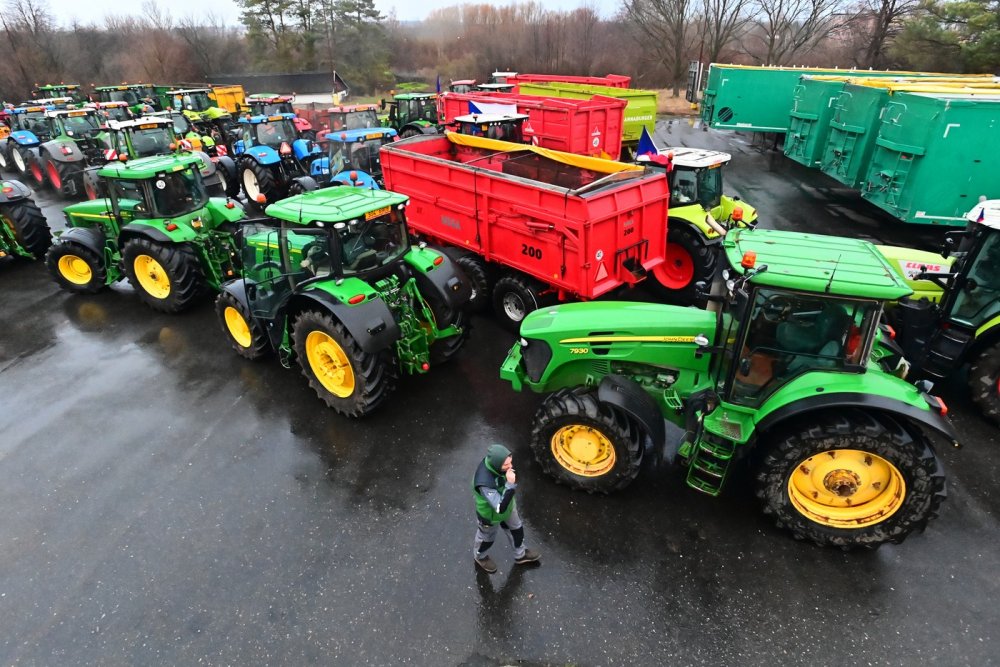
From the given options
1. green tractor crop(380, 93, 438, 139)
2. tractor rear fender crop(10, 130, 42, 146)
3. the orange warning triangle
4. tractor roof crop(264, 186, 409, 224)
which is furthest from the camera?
green tractor crop(380, 93, 438, 139)

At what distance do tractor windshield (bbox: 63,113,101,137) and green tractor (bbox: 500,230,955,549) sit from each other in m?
16.9

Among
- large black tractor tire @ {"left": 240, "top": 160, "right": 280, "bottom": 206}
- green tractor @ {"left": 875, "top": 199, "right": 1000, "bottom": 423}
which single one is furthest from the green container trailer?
green tractor @ {"left": 875, "top": 199, "right": 1000, "bottom": 423}

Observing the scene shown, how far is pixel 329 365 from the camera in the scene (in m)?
5.70

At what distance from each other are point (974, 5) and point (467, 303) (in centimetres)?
2606

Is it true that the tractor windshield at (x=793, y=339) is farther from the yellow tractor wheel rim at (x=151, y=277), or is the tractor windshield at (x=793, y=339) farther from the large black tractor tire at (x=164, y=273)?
the yellow tractor wheel rim at (x=151, y=277)

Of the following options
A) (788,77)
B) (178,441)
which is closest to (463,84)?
(788,77)

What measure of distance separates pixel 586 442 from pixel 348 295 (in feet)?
8.50

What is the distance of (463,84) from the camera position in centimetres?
2062

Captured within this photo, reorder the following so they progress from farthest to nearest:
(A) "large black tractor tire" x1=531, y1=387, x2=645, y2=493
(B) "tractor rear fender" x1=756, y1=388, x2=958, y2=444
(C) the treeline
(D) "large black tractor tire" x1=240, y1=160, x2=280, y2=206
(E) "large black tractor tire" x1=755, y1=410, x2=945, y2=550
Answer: (C) the treeline
(D) "large black tractor tire" x1=240, y1=160, x2=280, y2=206
(A) "large black tractor tire" x1=531, y1=387, x2=645, y2=493
(E) "large black tractor tire" x1=755, y1=410, x2=945, y2=550
(B) "tractor rear fender" x1=756, y1=388, x2=958, y2=444

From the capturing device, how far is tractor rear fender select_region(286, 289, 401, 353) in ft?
16.3

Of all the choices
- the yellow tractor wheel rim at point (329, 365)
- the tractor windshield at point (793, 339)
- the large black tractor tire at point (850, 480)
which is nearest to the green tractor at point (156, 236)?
the yellow tractor wheel rim at point (329, 365)

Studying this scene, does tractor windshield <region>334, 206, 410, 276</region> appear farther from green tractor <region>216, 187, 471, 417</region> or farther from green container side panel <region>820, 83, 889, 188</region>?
green container side panel <region>820, 83, 889, 188</region>

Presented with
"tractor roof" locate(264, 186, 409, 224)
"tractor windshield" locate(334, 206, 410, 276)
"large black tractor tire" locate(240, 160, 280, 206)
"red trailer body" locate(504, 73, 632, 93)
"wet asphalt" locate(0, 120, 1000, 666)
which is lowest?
"wet asphalt" locate(0, 120, 1000, 666)

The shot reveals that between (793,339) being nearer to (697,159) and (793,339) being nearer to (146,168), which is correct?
(697,159)
